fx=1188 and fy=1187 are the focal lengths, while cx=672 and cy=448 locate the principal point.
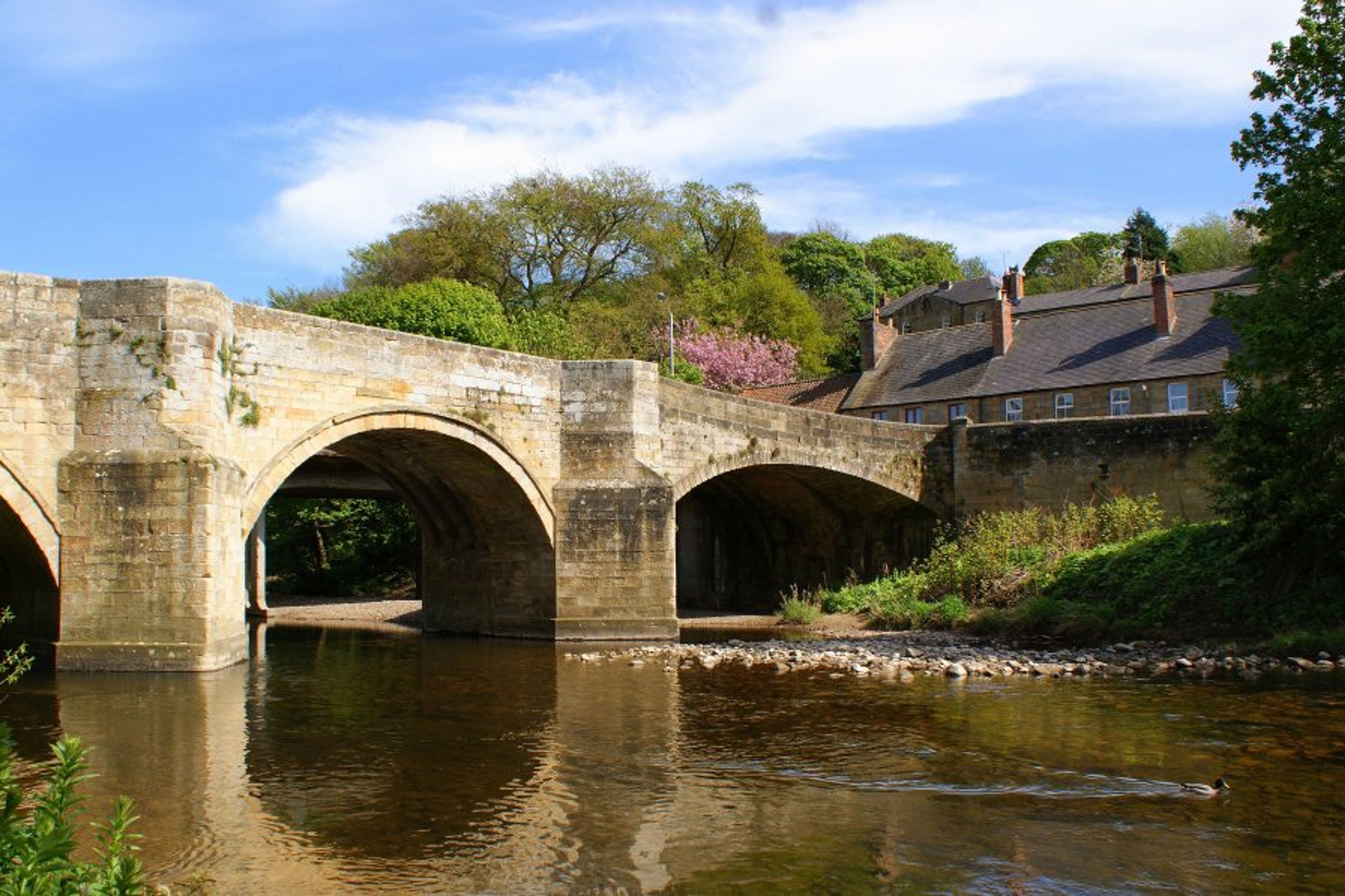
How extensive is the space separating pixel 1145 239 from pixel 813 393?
95.8ft

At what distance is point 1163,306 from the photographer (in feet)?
97.9

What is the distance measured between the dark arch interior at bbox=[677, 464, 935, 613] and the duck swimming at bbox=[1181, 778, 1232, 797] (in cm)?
1283

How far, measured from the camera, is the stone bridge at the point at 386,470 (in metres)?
12.1

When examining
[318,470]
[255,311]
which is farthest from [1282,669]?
[318,470]

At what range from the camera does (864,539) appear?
2230 cm

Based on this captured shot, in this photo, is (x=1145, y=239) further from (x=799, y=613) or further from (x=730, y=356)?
(x=799, y=613)

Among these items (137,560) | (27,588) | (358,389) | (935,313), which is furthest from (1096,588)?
(935,313)

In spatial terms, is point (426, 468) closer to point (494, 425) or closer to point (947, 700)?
point (494, 425)

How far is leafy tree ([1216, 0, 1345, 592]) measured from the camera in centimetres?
1168

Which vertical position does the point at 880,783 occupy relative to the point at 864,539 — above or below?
below

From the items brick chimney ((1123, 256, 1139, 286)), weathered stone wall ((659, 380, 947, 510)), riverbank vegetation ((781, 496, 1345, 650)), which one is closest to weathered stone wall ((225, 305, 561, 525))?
weathered stone wall ((659, 380, 947, 510))

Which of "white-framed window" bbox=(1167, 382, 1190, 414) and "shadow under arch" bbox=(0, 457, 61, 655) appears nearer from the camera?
"shadow under arch" bbox=(0, 457, 61, 655)

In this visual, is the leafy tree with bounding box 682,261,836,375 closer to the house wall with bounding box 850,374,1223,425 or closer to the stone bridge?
the house wall with bounding box 850,374,1223,425

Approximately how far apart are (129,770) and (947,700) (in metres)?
6.71
